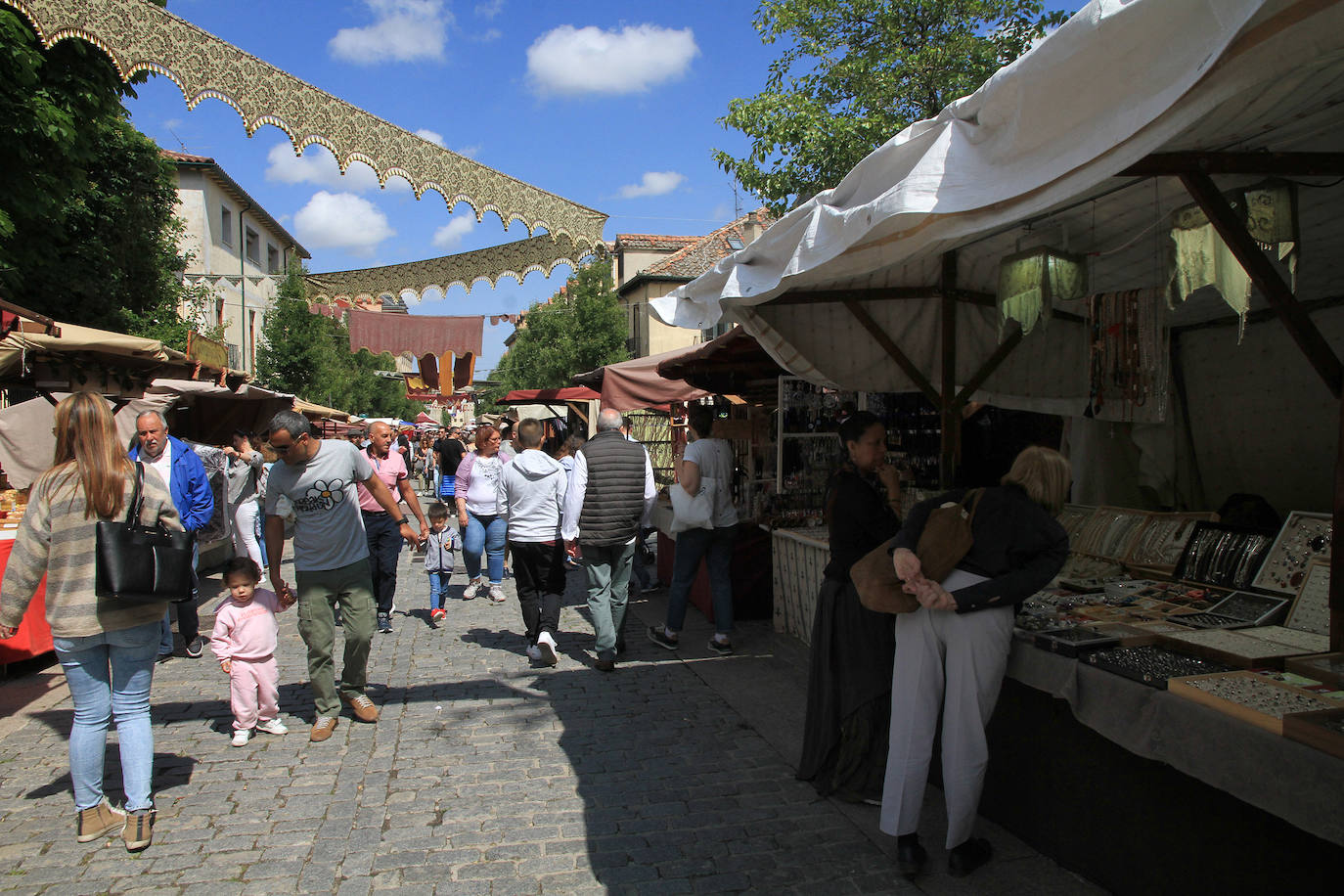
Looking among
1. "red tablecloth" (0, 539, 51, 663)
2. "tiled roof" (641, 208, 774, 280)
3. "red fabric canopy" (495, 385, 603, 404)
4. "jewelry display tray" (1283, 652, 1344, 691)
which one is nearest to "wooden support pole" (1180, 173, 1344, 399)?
"jewelry display tray" (1283, 652, 1344, 691)

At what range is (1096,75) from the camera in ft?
6.91

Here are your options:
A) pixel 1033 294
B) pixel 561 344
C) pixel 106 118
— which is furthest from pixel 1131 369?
pixel 561 344

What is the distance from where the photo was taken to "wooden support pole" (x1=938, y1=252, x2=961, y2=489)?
16.9 ft

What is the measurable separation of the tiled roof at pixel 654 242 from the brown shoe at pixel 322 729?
2960 cm

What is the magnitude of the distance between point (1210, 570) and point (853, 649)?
1.97 m

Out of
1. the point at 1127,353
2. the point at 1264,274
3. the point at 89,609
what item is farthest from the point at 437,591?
the point at 1264,274

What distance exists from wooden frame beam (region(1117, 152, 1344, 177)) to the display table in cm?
341

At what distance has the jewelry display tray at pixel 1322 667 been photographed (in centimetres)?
262

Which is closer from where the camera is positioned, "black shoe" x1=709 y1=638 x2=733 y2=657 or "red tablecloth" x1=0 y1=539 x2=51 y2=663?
"red tablecloth" x1=0 y1=539 x2=51 y2=663

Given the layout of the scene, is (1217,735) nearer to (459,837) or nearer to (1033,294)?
(1033,294)

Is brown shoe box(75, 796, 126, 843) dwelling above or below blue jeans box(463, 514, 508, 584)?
below

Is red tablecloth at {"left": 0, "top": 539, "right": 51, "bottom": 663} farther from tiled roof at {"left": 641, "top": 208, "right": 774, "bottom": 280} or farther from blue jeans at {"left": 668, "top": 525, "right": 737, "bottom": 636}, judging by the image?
tiled roof at {"left": 641, "top": 208, "right": 774, "bottom": 280}

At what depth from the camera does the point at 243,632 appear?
4.72 m

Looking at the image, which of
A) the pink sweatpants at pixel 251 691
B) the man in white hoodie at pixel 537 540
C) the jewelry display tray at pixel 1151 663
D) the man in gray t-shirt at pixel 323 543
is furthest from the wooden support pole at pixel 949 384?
the pink sweatpants at pixel 251 691
